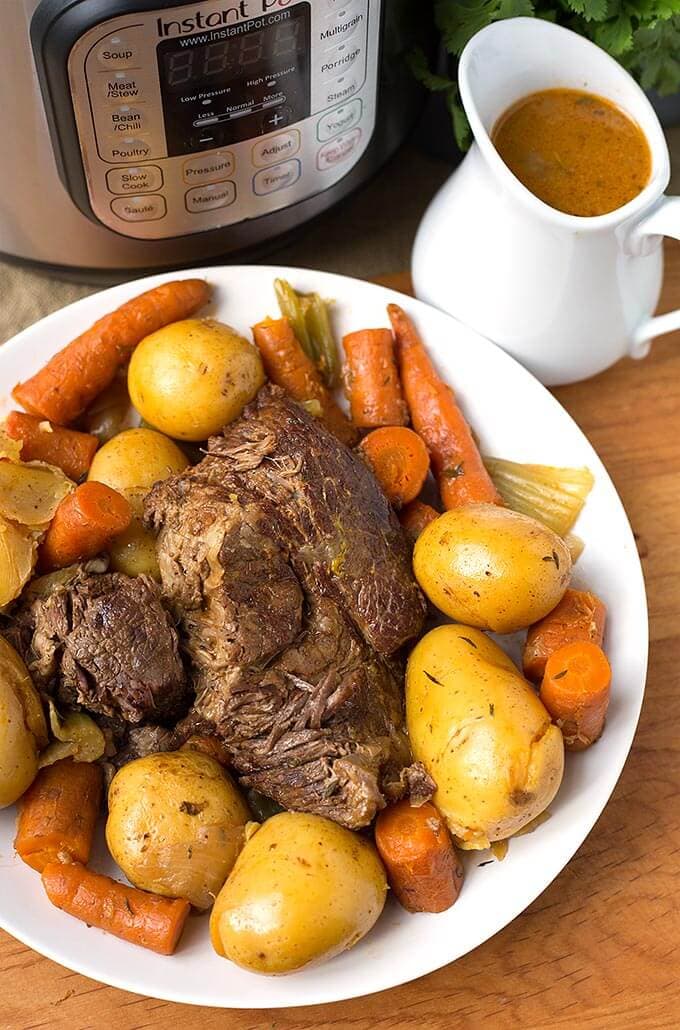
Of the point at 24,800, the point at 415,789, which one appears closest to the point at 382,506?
the point at 415,789

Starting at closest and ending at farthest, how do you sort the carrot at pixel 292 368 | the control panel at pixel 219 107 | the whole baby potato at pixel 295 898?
the whole baby potato at pixel 295 898
the control panel at pixel 219 107
the carrot at pixel 292 368

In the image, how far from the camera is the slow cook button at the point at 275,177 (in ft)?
4.22

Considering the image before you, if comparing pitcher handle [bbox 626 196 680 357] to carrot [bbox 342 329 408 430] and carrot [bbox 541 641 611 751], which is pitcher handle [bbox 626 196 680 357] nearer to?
carrot [bbox 342 329 408 430]

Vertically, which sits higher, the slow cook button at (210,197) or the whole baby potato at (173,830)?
the slow cook button at (210,197)

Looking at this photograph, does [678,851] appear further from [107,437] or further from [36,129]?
[36,129]

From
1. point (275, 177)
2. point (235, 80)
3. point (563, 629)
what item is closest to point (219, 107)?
point (235, 80)

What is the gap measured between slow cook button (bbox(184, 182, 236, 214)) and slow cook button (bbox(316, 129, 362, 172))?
0.12 m

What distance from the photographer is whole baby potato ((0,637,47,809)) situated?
1.05 m

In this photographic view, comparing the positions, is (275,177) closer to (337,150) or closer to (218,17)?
(337,150)

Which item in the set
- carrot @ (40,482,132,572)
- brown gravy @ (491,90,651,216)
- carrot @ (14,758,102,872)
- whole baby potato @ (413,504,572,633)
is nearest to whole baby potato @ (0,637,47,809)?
carrot @ (14,758,102,872)

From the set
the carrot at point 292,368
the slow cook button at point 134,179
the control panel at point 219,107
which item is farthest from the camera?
the carrot at point 292,368

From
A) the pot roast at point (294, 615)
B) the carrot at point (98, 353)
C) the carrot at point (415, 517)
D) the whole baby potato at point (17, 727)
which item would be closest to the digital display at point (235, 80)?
the carrot at point (98, 353)

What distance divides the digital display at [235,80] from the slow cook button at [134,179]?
0.04 metres

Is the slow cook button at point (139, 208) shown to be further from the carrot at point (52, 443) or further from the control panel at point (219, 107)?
the carrot at point (52, 443)
